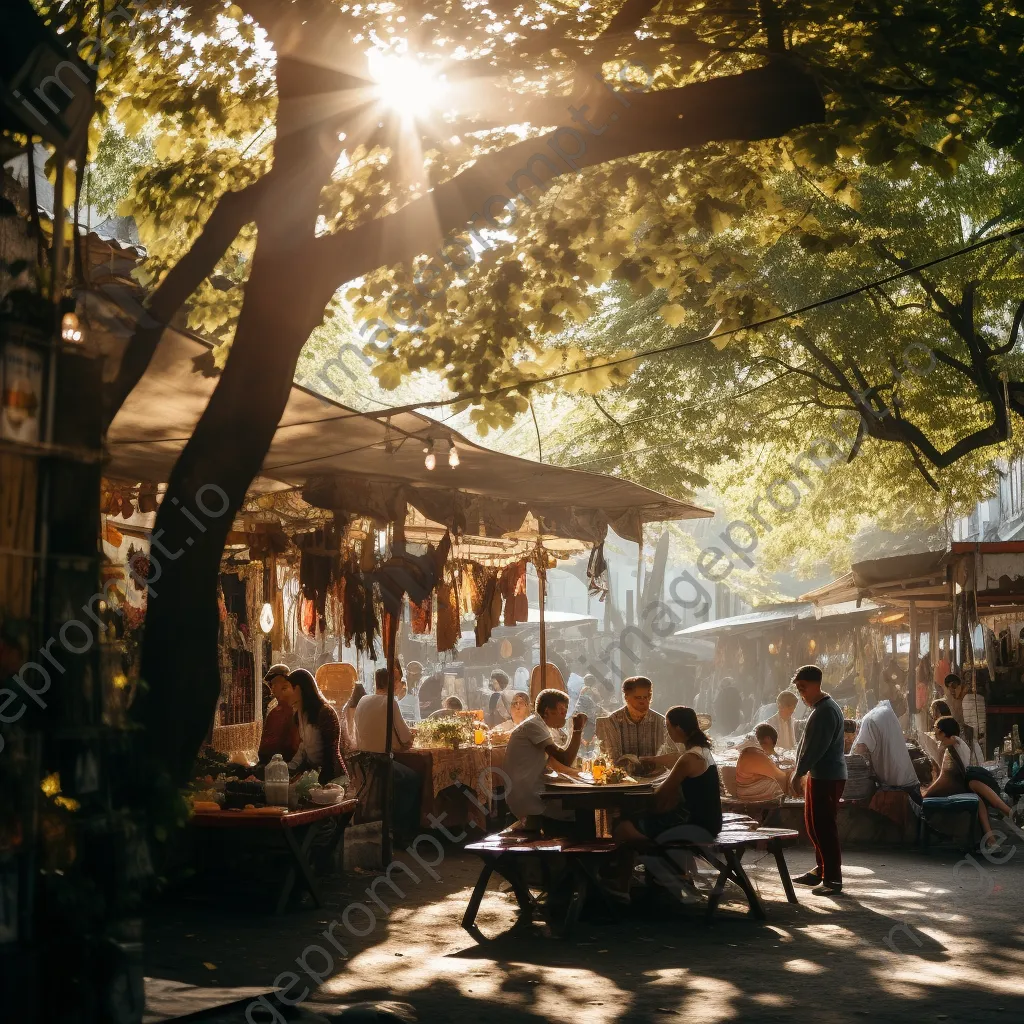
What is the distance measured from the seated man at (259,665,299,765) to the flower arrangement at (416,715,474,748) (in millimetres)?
2704

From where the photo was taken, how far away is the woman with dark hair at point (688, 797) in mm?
9211

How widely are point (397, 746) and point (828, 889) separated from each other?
15.6 feet

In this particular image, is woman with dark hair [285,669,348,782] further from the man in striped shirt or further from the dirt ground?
the man in striped shirt

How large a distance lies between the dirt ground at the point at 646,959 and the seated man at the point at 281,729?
130cm

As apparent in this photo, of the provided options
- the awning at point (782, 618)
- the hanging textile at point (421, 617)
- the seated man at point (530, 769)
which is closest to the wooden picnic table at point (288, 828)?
the seated man at point (530, 769)

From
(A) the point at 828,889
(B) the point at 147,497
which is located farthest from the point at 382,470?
(A) the point at 828,889

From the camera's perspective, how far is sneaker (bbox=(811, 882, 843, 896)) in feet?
33.4

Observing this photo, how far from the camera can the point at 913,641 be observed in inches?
838

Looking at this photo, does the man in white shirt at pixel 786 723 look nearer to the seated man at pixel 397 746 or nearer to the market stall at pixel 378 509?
the market stall at pixel 378 509

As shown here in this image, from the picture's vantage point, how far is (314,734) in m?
10.6

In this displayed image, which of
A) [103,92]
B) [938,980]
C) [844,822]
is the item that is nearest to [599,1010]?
[938,980]

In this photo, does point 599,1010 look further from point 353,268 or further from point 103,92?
point 103,92

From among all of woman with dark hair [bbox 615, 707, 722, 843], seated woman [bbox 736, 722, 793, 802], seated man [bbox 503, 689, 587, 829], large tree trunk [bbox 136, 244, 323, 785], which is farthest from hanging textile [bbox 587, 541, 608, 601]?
large tree trunk [bbox 136, 244, 323, 785]

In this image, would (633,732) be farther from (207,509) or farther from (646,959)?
(207,509)
